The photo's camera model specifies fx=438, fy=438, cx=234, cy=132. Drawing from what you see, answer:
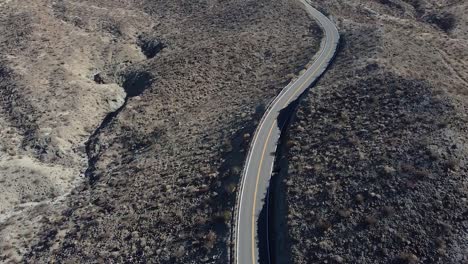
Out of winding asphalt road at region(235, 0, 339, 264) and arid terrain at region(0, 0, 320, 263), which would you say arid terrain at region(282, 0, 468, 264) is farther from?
arid terrain at region(0, 0, 320, 263)

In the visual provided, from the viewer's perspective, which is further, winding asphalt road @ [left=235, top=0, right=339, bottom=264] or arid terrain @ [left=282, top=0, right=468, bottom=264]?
winding asphalt road @ [left=235, top=0, right=339, bottom=264]

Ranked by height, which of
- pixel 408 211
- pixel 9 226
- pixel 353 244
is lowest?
pixel 9 226

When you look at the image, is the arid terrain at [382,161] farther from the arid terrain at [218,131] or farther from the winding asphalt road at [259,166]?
the winding asphalt road at [259,166]

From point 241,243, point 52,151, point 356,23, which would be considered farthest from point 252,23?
point 241,243

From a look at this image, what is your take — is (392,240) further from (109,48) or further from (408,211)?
(109,48)

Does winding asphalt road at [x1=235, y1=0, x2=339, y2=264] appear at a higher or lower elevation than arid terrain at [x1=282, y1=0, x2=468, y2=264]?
lower

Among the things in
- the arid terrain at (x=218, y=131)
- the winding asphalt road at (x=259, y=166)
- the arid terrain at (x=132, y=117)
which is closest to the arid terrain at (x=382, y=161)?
the arid terrain at (x=218, y=131)

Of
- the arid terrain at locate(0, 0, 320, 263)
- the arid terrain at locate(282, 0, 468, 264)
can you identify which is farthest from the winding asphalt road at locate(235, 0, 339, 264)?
the arid terrain at locate(282, 0, 468, 264)
